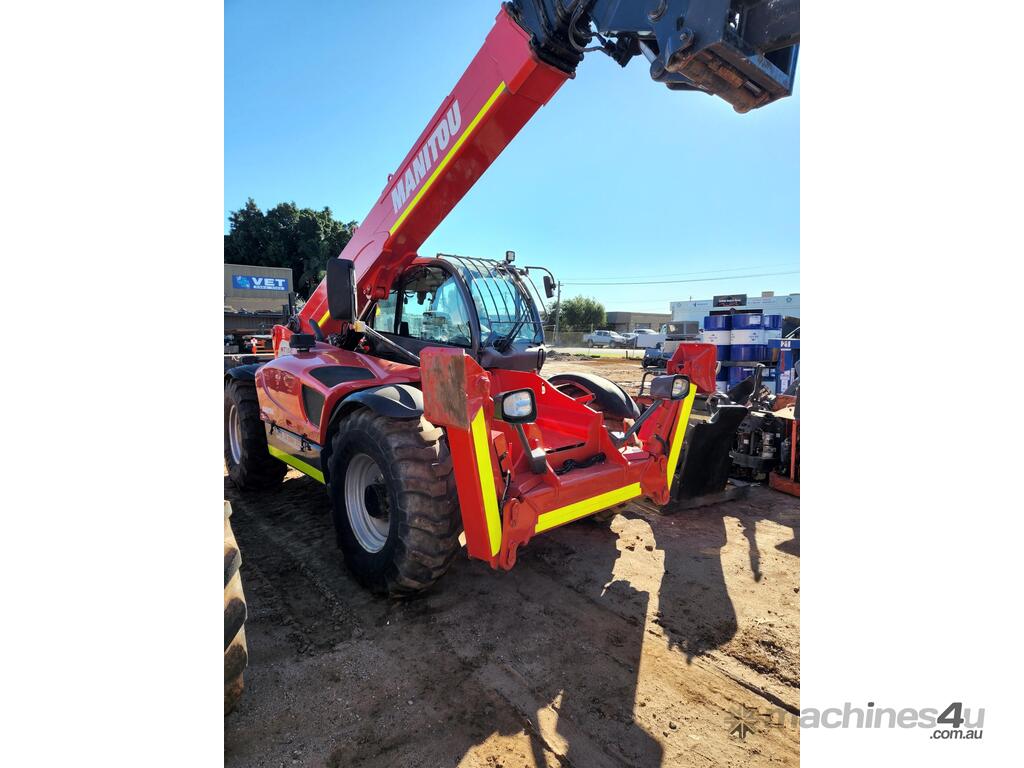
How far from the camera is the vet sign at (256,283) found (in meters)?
26.2

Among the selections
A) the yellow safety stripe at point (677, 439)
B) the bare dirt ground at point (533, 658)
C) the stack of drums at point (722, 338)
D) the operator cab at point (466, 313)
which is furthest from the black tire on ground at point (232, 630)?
the stack of drums at point (722, 338)

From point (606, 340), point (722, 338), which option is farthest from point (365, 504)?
point (606, 340)

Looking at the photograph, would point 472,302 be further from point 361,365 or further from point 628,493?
point 628,493

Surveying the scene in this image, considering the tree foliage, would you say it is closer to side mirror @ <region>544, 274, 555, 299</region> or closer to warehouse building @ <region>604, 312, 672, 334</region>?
Answer: side mirror @ <region>544, 274, 555, 299</region>

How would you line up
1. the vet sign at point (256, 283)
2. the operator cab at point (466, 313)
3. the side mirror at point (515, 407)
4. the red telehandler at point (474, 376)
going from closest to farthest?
the red telehandler at point (474, 376) → the side mirror at point (515, 407) → the operator cab at point (466, 313) → the vet sign at point (256, 283)

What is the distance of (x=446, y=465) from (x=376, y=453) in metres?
0.46

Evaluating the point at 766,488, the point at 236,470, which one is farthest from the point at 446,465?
the point at 766,488

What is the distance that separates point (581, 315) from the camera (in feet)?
191

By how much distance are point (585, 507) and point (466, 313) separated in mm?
1702

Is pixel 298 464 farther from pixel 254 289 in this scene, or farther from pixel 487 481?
pixel 254 289

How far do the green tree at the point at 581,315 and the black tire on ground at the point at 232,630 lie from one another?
5479 cm

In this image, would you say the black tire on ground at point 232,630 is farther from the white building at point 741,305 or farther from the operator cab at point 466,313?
the white building at point 741,305

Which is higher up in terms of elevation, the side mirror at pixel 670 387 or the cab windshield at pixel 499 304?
the cab windshield at pixel 499 304

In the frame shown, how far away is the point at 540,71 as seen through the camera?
127 inches
